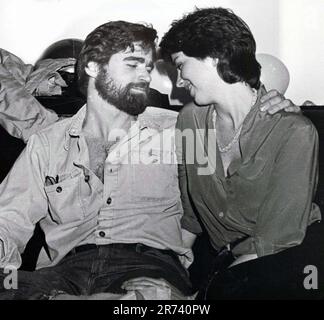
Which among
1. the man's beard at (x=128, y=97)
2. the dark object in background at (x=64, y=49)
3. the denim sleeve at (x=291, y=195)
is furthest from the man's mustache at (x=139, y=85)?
the denim sleeve at (x=291, y=195)

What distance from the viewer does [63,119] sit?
1415 millimetres

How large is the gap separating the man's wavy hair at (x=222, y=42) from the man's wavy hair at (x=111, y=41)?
3.6 inches

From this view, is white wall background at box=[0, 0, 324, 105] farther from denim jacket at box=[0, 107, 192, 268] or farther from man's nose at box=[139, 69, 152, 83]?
denim jacket at box=[0, 107, 192, 268]

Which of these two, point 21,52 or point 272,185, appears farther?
point 21,52

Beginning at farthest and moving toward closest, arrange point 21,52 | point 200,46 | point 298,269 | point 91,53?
point 21,52
point 91,53
point 200,46
point 298,269

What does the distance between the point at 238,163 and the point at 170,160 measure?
7.2 inches

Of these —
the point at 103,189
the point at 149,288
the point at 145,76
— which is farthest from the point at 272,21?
the point at 149,288

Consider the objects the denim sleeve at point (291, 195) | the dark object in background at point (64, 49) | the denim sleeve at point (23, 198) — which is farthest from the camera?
the dark object in background at point (64, 49)

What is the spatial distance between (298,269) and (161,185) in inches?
15.3

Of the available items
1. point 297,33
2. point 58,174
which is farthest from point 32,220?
point 297,33

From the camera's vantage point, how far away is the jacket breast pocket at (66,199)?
1.34m

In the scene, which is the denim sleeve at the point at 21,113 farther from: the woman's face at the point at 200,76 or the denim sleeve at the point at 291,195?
the denim sleeve at the point at 291,195

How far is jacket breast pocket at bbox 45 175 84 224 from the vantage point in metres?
1.34
